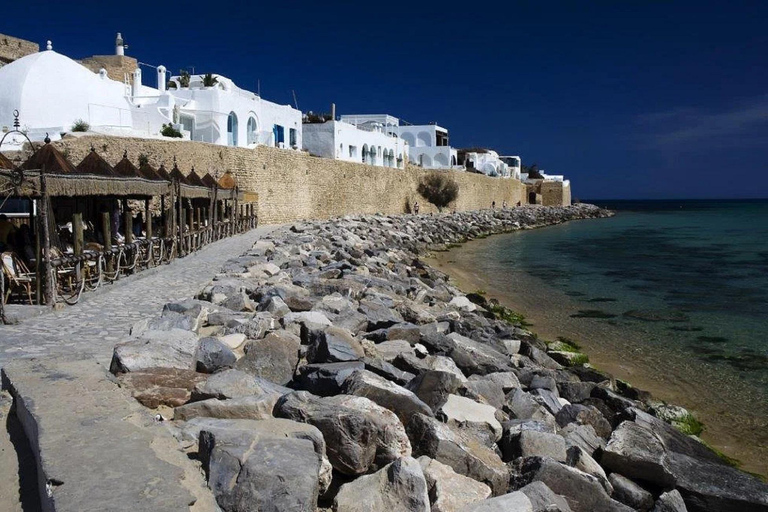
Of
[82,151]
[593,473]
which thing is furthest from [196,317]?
[82,151]

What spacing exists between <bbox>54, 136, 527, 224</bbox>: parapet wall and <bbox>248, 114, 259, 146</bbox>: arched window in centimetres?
211

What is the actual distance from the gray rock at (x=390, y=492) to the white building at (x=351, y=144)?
36031 millimetres

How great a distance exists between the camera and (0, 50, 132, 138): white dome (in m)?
22.4

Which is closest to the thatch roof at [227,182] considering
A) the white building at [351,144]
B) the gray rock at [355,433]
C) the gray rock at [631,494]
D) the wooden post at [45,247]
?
the wooden post at [45,247]

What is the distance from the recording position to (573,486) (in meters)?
3.84

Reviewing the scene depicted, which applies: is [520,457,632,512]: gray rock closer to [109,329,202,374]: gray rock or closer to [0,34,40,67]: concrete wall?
[109,329,202,374]: gray rock

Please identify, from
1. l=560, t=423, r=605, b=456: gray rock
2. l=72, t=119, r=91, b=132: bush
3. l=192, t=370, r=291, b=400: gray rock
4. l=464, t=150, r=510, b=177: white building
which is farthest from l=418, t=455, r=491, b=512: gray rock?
l=464, t=150, r=510, b=177: white building

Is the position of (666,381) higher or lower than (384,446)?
lower

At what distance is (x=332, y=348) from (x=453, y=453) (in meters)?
1.76

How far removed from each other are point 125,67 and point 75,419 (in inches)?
1220

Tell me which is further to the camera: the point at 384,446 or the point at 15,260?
the point at 15,260

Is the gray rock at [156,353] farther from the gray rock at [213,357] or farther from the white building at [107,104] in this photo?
the white building at [107,104]

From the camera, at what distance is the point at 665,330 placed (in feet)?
40.1

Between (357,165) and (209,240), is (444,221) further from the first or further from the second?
(209,240)
